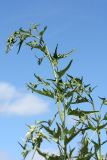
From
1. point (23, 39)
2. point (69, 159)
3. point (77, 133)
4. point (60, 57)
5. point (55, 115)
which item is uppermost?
point (23, 39)

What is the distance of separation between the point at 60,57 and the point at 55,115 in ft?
2.15

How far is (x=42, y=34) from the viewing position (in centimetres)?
376

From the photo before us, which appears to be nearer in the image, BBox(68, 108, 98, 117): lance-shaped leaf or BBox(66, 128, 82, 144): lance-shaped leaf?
BBox(66, 128, 82, 144): lance-shaped leaf

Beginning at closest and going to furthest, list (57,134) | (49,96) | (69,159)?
(69,159) → (57,134) → (49,96)

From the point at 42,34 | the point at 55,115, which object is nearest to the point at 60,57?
the point at 42,34

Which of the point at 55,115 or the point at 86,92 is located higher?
the point at 86,92

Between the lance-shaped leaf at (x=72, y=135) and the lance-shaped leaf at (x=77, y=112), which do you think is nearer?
the lance-shaped leaf at (x=72, y=135)

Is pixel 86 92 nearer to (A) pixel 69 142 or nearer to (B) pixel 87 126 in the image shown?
(B) pixel 87 126

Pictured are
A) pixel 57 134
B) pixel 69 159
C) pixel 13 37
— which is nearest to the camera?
pixel 69 159

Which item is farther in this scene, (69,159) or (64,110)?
(64,110)

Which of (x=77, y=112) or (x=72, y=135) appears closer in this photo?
(x=72, y=135)

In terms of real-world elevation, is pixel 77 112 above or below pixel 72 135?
above

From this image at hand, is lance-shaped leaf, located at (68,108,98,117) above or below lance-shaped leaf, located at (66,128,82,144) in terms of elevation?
above

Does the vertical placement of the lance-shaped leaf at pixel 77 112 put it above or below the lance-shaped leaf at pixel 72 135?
above
